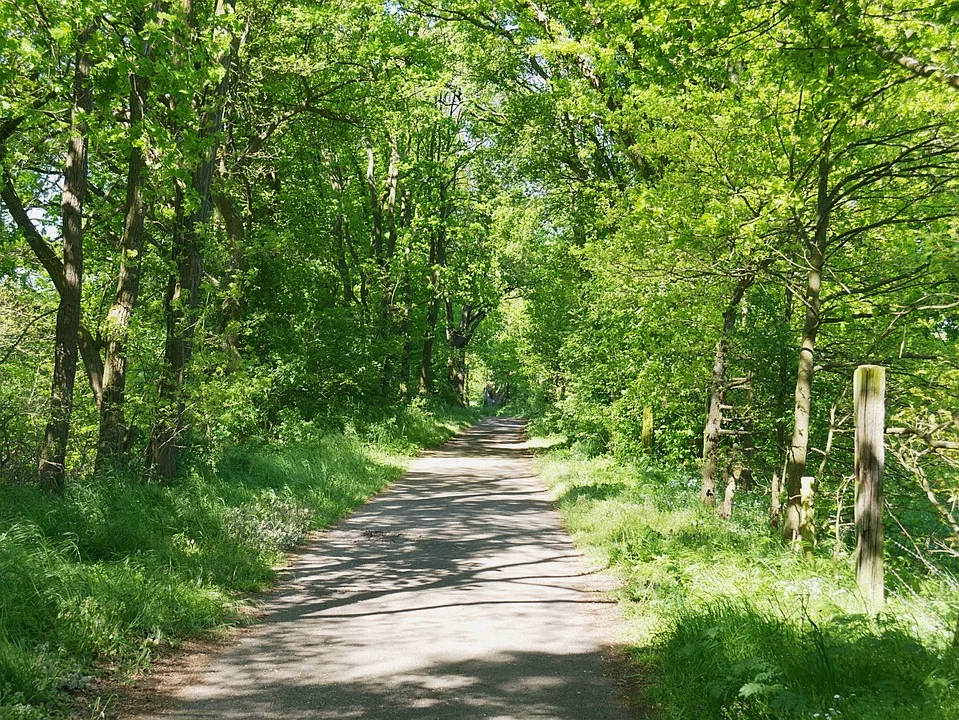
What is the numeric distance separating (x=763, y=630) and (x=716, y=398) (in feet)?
27.1

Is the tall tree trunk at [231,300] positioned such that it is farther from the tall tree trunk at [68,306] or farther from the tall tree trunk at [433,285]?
the tall tree trunk at [433,285]

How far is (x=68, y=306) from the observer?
9656mm

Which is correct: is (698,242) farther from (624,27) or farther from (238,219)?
(238,219)

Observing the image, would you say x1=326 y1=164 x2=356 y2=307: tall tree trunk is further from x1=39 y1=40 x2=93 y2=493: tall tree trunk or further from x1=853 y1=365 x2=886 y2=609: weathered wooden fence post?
x1=853 y1=365 x2=886 y2=609: weathered wooden fence post

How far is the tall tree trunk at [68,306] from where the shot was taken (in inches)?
369

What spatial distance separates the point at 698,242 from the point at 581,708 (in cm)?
722

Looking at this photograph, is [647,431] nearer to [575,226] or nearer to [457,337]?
[575,226]

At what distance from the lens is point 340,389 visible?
2319cm

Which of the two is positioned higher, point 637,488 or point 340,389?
point 340,389

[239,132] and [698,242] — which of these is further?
[239,132]

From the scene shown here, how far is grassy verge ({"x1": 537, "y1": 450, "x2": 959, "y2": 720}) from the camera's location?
430cm

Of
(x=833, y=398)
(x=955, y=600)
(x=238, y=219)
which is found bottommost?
(x=955, y=600)

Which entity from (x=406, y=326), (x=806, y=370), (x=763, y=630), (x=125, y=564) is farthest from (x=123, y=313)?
(x=406, y=326)

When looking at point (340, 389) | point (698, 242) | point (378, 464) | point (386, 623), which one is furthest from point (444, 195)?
point (386, 623)
